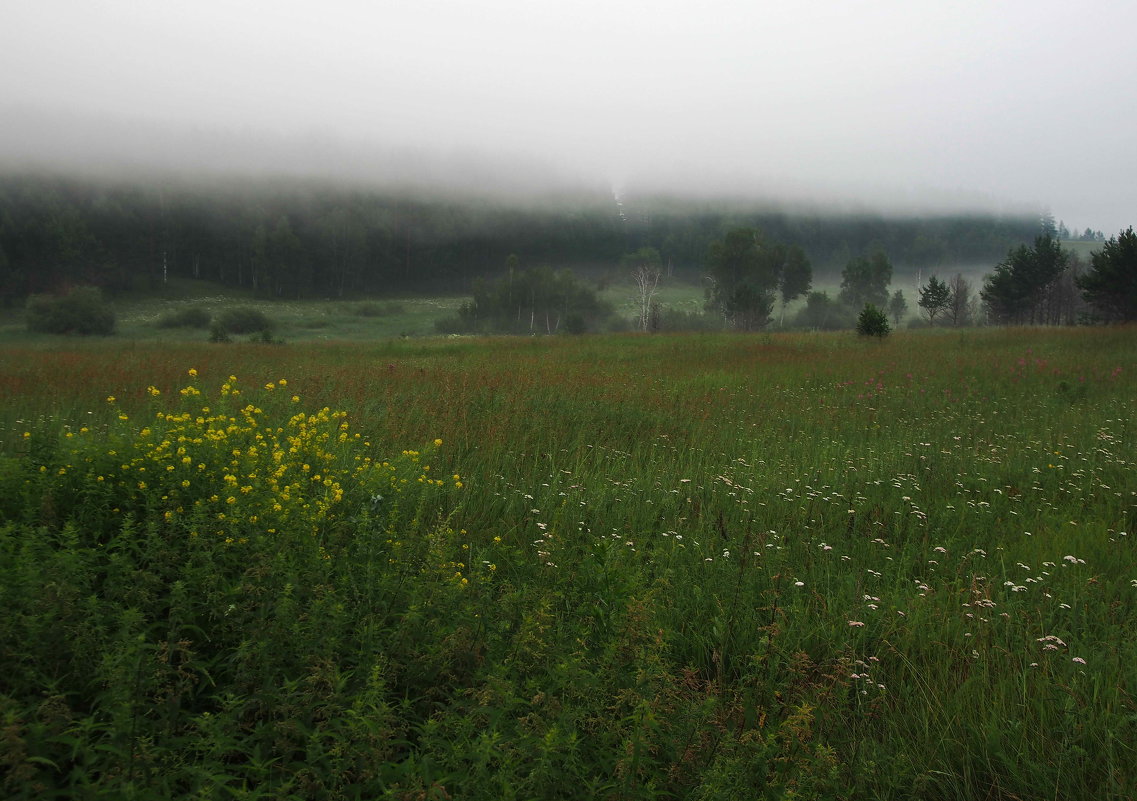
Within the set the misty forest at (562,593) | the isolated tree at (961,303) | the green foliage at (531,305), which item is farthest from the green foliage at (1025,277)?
the misty forest at (562,593)

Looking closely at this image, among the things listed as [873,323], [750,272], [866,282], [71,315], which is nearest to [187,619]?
[873,323]

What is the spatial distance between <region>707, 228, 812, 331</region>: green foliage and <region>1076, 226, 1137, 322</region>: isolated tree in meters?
31.8

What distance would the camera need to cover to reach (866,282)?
81938 mm

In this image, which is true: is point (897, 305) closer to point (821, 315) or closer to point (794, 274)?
point (821, 315)

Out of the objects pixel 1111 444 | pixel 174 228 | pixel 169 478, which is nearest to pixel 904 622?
pixel 169 478

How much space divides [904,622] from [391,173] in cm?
19487

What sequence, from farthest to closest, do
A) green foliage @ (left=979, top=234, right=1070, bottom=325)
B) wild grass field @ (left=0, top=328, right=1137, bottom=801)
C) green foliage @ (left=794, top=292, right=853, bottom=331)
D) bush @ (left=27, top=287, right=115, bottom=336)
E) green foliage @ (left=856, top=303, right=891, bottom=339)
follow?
1. green foliage @ (left=794, top=292, right=853, bottom=331)
2. green foliage @ (left=979, top=234, right=1070, bottom=325)
3. bush @ (left=27, top=287, right=115, bottom=336)
4. green foliage @ (left=856, top=303, right=891, bottom=339)
5. wild grass field @ (left=0, top=328, right=1137, bottom=801)

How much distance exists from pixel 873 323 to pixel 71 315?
38.8 metres

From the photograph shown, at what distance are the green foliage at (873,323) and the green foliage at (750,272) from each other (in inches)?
1608

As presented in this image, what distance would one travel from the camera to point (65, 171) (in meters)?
105

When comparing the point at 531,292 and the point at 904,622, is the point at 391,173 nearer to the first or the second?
the point at 531,292

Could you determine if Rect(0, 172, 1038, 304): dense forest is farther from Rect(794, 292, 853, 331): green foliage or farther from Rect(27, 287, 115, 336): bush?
Rect(27, 287, 115, 336): bush

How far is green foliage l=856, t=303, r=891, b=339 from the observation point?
22.5 m

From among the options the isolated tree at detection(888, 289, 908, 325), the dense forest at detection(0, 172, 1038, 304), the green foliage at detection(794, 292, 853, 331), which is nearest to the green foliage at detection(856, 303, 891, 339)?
the dense forest at detection(0, 172, 1038, 304)
